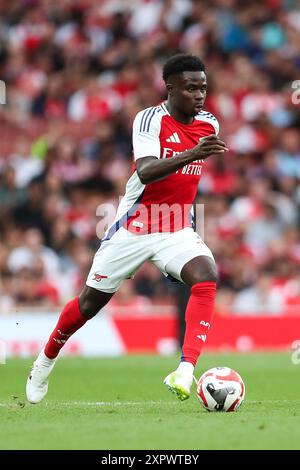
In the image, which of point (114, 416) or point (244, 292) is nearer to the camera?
point (114, 416)

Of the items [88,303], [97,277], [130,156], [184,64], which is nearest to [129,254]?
[97,277]

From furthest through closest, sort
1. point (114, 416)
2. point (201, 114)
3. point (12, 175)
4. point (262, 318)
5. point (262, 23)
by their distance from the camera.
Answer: point (262, 23) < point (12, 175) < point (262, 318) < point (201, 114) < point (114, 416)

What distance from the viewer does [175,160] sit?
24.5 feet

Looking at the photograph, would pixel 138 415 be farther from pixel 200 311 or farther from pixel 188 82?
pixel 188 82

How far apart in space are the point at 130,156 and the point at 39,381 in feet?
33.1

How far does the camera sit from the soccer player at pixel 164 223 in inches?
305

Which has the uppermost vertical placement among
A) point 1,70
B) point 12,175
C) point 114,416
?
point 1,70

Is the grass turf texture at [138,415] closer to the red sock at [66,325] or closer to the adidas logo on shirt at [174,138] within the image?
the red sock at [66,325]

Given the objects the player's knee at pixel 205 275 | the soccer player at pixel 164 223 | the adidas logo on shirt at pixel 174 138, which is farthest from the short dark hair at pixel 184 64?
the player's knee at pixel 205 275
